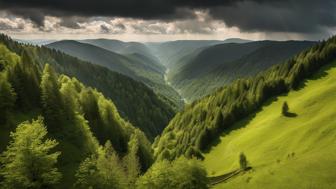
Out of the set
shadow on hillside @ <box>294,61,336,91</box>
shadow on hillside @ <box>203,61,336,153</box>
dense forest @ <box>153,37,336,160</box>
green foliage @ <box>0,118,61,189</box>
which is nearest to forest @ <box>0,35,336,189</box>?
green foliage @ <box>0,118,61,189</box>

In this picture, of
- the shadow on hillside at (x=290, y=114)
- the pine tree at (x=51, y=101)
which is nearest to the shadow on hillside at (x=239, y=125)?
the shadow on hillside at (x=290, y=114)

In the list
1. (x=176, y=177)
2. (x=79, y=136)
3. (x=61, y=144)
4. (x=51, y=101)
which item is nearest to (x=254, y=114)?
(x=79, y=136)

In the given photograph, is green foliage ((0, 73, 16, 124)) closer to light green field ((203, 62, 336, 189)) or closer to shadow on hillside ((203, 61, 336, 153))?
light green field ((203, 62, 336, 189))

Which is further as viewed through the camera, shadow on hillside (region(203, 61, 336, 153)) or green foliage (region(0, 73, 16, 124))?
shadow on hillside (region(203, 61, 336, 153))

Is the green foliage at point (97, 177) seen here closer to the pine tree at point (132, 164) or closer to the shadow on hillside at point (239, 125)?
the pine tree at point (132, 164)

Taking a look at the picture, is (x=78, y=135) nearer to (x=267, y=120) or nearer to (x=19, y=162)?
(x=19, y=162)

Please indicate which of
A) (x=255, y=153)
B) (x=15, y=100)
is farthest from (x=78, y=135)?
(x=255, y=153)
